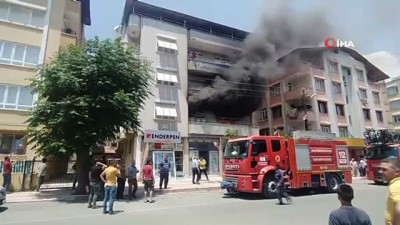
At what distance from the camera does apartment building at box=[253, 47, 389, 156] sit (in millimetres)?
33281

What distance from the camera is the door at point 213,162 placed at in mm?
26641

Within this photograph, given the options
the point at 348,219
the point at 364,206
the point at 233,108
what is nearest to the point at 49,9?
the point at 233,108

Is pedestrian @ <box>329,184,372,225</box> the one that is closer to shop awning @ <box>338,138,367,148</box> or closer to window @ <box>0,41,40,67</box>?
window @ <box>0,41,40,67</box>

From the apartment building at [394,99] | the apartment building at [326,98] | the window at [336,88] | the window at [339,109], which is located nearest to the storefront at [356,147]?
the apartment building at [326,98]

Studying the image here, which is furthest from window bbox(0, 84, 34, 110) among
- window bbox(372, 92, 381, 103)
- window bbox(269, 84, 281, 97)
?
window bbox(372, 92, 381, 103)

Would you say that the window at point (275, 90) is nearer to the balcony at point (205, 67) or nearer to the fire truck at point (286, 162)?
the balcony at point (205, 67)

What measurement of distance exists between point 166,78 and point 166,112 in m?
3.15

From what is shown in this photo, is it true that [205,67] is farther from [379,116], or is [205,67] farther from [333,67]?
[379,116]

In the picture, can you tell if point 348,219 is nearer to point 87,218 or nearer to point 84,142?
point 87,218

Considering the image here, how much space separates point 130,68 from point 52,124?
429 cm

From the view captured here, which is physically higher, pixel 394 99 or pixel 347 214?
pixel 394 99

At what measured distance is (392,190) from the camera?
10.1 feet

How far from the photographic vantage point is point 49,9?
22.1 meters

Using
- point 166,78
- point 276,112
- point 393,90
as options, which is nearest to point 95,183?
point 166,78
